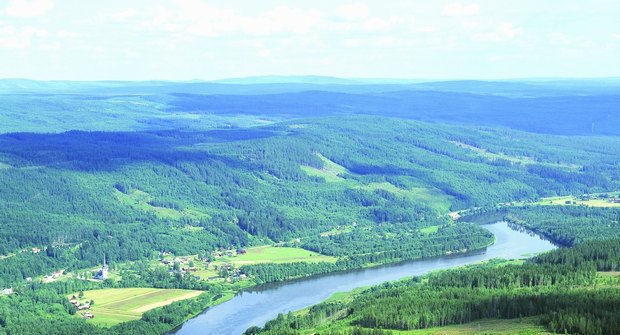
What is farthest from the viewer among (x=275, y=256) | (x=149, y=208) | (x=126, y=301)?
(x=149, y=208)

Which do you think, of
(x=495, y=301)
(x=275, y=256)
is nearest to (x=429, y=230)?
(x=275, y=256)

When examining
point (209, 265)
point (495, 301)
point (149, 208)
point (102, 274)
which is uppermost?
point (495, 301)

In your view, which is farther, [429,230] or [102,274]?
[429,230]

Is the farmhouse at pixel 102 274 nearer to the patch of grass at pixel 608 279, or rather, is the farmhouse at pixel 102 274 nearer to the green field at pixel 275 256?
the green field at pixel 275 256

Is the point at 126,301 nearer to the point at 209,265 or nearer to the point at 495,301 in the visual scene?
the point at 209,265

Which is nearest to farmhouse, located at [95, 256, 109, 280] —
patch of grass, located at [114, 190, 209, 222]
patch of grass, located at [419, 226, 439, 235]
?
patch of grass, located at [114, 190, 209, 222]

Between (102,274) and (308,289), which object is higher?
(102,274)
